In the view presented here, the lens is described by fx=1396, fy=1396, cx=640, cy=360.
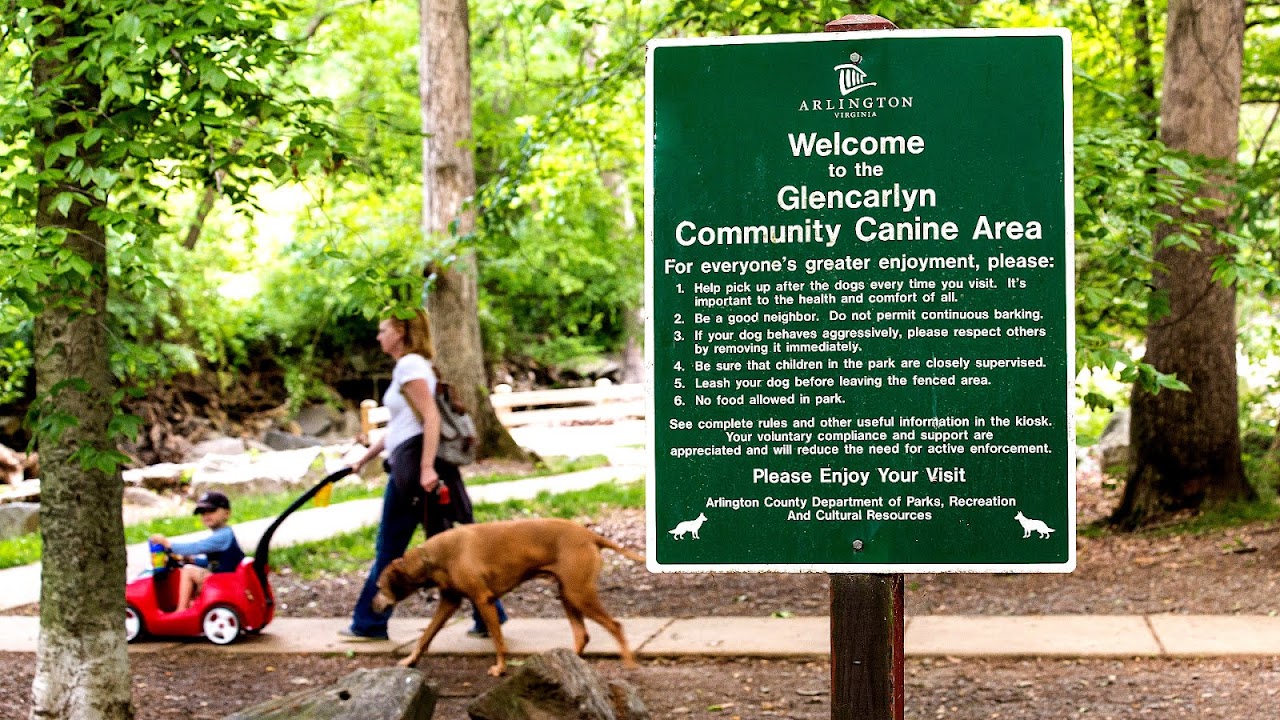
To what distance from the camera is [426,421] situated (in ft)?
24.4

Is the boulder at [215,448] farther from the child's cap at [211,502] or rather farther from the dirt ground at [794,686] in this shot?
the dirt ground at [794,686]

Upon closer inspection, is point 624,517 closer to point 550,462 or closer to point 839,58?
point 550,462

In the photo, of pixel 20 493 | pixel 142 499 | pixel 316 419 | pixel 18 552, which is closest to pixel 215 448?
pixel 316 419

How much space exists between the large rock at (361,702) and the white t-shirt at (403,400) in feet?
7.64

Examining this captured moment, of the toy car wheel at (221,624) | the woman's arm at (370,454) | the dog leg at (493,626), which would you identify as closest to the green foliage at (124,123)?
the dog leg at (493,626)

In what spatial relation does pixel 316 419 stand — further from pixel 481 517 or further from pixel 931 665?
pixel 931 665

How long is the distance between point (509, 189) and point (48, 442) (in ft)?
14.8

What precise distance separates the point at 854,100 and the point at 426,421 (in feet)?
15.1

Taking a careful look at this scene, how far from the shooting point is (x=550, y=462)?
1947cm

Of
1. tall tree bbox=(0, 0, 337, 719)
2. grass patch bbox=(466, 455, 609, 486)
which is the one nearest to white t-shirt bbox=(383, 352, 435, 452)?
tall tree bbox=(0, 0, 337, 719)

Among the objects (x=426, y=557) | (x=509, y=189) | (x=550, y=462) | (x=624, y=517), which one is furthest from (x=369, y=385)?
(x=426, y=557)

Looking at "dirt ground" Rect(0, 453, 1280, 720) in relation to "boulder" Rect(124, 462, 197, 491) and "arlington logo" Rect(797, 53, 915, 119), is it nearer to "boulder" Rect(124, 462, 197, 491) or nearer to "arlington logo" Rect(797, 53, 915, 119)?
"arlington logo" Rect(797, 53, 915, 119)

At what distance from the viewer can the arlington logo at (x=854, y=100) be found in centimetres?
322

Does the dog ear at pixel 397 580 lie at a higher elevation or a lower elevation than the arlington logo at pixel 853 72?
lower
